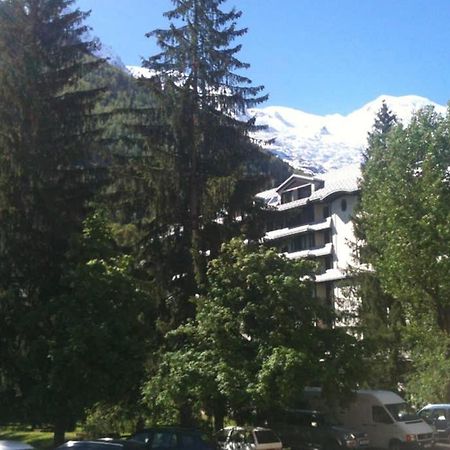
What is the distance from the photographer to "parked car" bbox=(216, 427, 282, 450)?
2372 centimetres

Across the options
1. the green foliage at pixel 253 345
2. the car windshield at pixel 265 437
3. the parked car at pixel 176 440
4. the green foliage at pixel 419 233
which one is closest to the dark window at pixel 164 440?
the parked car at pixel 176 440

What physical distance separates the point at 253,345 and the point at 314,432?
4.81m

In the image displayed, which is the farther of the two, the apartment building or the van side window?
the apartment building

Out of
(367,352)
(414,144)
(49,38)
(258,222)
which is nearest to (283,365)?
(367,352)

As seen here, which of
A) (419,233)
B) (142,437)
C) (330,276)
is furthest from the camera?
(330,276)

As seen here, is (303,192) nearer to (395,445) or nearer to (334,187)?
(334,187)

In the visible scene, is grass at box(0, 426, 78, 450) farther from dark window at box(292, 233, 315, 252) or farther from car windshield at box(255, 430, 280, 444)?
→ dark window at box(292, 233, 315, 252)

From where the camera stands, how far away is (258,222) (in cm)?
3145

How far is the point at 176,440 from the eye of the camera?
2095 centimetres

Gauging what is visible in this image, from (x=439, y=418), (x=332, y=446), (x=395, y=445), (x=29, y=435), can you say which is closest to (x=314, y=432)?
(x=332, y=446)

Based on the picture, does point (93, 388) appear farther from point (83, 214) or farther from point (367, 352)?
point (367, 352)

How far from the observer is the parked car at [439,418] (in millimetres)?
29797

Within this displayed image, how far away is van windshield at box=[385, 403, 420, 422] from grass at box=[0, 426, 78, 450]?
15.3 meters

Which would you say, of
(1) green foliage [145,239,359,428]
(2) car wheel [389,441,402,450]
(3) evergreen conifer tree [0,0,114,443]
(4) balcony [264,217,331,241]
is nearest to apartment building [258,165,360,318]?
(4) balcony [264,217,331,241]
